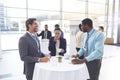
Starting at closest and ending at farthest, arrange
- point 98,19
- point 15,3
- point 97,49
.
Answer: point 97,49 → point 15,3 → point 98,19

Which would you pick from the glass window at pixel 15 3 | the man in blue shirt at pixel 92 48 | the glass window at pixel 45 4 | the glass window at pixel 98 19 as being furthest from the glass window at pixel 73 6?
the man in blue shirt at pixel 92 48

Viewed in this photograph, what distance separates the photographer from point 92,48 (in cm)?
292

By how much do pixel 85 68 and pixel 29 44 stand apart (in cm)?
99

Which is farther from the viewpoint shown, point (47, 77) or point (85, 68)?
point (85, 68)

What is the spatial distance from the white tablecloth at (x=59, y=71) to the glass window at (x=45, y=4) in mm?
8023

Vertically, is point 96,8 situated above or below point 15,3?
above

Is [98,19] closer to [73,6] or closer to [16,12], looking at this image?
[73,6]

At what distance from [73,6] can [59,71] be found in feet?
33.3

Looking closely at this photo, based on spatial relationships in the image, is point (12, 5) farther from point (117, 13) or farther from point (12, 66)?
point (117, 13)

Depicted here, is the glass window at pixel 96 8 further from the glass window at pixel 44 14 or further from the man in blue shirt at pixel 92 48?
the man in blue shirt at pixel 92 48

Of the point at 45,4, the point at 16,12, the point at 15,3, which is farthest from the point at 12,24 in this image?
the point at 45,4

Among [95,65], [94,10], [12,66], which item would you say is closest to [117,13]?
[94,10]

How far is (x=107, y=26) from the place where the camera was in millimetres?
14500

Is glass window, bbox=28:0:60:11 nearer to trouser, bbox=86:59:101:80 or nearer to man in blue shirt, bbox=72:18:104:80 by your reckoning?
man in blue shirt, bbox=72:18:104:80
